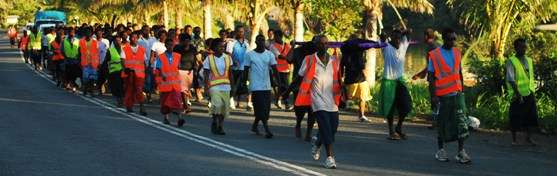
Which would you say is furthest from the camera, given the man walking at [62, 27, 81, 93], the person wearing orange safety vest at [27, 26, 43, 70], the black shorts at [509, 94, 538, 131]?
the person wearing orange safety vest at [27, 26, 43, 70]

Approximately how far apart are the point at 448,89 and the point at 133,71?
7689 millimetres

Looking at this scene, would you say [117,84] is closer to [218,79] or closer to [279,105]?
[279,105]

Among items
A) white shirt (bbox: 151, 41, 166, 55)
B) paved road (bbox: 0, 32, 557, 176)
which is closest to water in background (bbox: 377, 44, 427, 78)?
white shirt (bbox: 151, 41, 166, 55)

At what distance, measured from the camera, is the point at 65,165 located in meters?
10.2

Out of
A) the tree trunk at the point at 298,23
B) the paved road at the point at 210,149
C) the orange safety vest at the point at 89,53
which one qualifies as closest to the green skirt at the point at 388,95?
the paved road at the point at 210,149

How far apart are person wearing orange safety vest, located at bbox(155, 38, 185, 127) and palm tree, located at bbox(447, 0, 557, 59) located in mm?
6619

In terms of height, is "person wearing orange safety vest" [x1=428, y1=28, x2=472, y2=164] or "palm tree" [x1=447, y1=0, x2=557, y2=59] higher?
"palm tree" [x1=447, y1=0, x2=557, y2=59]

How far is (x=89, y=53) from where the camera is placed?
20.7 m

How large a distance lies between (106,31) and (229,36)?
4552 millimetres

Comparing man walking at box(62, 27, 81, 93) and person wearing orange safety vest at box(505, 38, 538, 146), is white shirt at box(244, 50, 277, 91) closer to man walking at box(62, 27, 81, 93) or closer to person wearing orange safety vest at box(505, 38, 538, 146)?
person wearing orange safety vest at box(505, 38, 538, 146)

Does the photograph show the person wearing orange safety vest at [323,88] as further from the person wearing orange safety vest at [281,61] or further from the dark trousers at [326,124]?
the person wearing orange safety vest at [281,61]

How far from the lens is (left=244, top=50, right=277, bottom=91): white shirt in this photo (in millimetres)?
13242

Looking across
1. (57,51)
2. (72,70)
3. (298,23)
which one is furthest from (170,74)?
(298,23)

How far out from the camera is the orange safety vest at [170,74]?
47.6 feet
